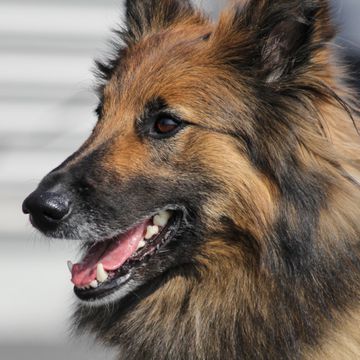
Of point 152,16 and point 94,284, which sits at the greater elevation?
point 152,16

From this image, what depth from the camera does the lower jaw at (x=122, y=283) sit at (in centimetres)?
347

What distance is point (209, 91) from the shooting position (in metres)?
3.54

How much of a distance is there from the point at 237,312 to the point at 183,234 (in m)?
0.39

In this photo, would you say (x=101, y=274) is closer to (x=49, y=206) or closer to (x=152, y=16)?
(x=49, y=206)

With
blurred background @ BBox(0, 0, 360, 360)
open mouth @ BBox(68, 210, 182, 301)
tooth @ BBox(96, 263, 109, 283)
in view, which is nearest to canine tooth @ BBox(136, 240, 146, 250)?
open mouth @ BBox(68, 210, 182, 301)

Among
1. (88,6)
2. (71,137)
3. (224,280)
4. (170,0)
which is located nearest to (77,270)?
(224,280)

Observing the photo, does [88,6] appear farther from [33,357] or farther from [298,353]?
[298,353]

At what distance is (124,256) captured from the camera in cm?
352

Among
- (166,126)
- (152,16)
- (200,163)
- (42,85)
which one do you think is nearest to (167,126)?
(166,126)

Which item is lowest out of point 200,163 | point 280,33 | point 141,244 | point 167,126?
point 141,244

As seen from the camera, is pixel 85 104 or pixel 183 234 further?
pixel 85 104

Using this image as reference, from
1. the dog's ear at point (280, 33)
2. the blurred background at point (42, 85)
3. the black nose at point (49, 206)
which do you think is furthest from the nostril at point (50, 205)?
the blurred background at point (42, 85)

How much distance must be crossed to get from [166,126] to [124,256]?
560 millimetres

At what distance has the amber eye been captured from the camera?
3.48m
